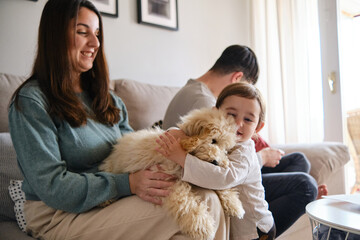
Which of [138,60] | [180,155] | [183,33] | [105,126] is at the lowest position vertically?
[180,155]

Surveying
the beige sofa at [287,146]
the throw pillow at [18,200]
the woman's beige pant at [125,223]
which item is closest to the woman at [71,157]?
the woman's beige pant at [125,223]

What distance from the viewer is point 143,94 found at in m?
2.13

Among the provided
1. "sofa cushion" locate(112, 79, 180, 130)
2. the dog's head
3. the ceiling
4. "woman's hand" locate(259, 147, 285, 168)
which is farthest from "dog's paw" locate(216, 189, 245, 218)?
the ceiling

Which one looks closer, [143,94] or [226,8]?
[143,94]

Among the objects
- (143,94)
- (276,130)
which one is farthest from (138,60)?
(276,130)

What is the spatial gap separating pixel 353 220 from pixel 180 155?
62 centimetres

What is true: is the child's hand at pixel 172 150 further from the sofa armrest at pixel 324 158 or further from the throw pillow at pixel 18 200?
the sofa armrest at pixel 324 158

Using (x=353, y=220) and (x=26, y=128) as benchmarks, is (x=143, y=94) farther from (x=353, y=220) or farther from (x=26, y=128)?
(x=353, y=220)

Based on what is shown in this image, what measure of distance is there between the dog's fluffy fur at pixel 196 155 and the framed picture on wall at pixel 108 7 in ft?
4.81

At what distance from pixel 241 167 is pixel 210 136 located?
0.59 ft

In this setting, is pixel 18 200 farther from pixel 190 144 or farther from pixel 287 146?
pixel 287 146

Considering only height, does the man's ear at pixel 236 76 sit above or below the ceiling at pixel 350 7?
below

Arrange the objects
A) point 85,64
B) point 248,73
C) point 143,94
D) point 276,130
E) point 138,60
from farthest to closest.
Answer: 1. point 276,130
2. point 138,60
3. point 143,94
4. point 248,73
5. point 85,64

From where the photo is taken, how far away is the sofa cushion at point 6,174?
129cm
